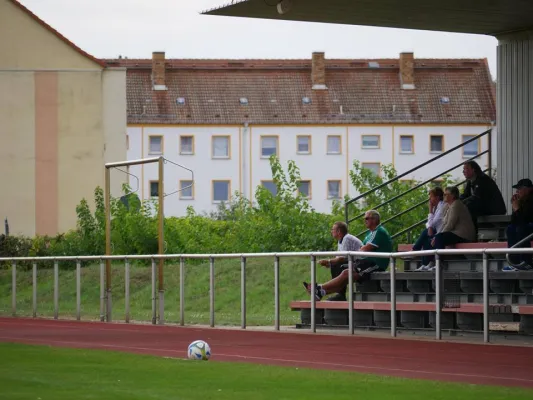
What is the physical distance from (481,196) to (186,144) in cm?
9085

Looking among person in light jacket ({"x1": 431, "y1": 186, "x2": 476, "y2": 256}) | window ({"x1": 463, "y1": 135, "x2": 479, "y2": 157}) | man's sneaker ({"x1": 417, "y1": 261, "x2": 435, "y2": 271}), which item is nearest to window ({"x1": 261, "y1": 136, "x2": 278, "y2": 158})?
window ({"x1": 463, "y1": 135, "x2": 479, "y2": 157})

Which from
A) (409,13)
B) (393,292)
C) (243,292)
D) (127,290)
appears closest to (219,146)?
(127,290)

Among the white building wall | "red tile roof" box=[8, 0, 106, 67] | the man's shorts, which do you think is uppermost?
"red tile roof" box=[8, 0, 106, 67]

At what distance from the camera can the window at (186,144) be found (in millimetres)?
111938

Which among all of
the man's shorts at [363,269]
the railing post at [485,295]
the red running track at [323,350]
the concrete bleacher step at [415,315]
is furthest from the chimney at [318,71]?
the railing post at [485,295]

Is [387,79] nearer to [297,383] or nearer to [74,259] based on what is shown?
[74,259]

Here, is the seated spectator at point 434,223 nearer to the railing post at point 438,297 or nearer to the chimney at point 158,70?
the railing post at point 438,297

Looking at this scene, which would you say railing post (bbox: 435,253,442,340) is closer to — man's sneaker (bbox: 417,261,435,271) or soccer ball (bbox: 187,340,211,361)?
man's sneaker (bbox: 417,261,435,271)

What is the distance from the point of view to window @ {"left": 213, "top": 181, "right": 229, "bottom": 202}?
11231 centimetres

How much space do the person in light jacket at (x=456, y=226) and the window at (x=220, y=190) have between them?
91770 mm

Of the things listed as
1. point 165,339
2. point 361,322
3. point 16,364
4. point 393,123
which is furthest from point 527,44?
point 393,123

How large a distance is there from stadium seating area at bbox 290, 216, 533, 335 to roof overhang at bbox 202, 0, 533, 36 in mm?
3701

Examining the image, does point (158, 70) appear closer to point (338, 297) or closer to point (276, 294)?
point (276, 294)

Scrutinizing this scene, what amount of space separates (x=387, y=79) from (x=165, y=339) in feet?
328
